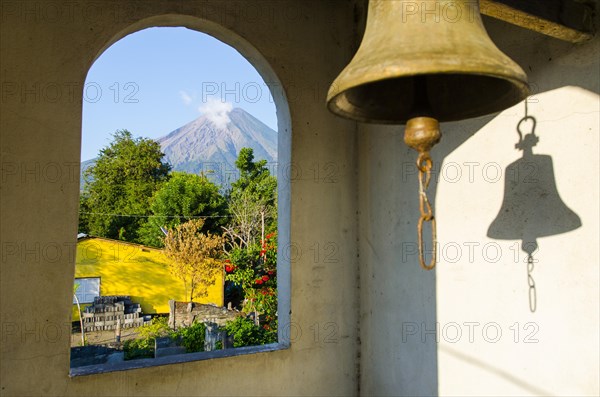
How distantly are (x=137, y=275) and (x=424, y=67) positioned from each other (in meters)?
15.0

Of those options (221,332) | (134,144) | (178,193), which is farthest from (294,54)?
(134,144)

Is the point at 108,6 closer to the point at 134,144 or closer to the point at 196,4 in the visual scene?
the point at 196,4

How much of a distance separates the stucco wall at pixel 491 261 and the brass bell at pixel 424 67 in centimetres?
56

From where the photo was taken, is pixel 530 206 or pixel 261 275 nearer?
pixel 530 206

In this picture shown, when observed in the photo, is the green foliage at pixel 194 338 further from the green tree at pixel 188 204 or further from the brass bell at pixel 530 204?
the green tree at pixel 188 204

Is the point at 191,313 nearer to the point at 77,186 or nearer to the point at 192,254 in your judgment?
the point at 192,254

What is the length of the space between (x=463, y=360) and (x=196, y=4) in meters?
2.32

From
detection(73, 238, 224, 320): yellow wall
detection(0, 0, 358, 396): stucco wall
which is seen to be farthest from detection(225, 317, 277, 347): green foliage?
detection(73, 238, 224, 320): yellow wall

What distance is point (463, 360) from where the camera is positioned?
2074 millimetres

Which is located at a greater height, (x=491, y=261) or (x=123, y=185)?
(x=123, y=185)

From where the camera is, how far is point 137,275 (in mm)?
14508

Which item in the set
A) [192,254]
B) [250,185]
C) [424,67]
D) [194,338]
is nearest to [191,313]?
[192,254]

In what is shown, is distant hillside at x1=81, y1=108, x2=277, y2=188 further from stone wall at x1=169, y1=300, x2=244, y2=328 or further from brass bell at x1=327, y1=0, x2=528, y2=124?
brass bell at x1=327, y1=0, x2=528, y2=124

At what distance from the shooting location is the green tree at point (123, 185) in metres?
21.2
